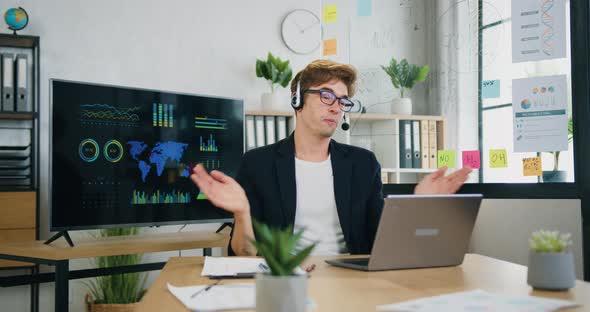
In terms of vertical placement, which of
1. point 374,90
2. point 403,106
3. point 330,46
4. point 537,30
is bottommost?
point 403,106

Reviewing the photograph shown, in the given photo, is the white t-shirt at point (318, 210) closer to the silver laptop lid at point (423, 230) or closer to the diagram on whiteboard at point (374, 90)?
the silver laptop lid at point (423, 230)

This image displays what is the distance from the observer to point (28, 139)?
360 cm

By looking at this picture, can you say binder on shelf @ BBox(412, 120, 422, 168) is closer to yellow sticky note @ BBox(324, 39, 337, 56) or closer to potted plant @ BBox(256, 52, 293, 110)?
yellow sticky note @ BBox(324, 39, 337, 56)

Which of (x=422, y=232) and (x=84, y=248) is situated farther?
(x=84, y=248)

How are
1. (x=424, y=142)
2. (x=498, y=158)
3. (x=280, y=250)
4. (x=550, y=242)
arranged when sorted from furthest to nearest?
(x=424, y=142) < (x=498, y=158) < (x=550, y=242) < (x=280, y=250)

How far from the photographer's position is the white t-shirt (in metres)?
2.10

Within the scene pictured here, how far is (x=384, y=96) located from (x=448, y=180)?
1450 millimetres

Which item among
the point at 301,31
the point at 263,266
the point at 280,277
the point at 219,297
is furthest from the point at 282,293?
the point at 301,31

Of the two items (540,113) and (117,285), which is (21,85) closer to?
(117,285)

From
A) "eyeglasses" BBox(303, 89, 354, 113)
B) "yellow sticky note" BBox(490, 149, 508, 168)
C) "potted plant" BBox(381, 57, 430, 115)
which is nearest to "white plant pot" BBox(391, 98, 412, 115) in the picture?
"potted plant" BBox(381, 57, 430, 115)

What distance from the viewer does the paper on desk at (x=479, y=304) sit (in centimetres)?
102

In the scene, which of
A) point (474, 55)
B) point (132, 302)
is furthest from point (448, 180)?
point (132, 302)

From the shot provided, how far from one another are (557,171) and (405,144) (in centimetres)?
82

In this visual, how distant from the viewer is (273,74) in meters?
4.02
